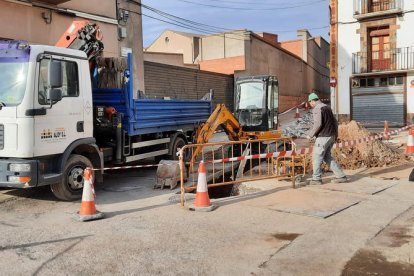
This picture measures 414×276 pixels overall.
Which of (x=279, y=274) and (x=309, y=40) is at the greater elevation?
(x=309, y=40)

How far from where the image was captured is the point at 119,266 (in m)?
4.66

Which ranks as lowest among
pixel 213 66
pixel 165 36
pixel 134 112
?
pixel 134 112

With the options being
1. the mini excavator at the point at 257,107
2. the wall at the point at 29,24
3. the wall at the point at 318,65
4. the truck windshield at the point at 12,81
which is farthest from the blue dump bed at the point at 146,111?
the wall at the point at 318,65

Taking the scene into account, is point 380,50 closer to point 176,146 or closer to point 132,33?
point 132,33

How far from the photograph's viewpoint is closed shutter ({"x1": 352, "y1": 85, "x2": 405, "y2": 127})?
28.8 m

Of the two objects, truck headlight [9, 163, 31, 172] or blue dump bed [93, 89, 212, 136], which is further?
blue dump bed [93, 89, 212, 136]

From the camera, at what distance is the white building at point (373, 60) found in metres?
28.1

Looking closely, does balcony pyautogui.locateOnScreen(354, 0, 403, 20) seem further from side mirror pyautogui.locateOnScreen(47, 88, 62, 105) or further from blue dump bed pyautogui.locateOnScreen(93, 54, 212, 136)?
side mirror pyautogui.locateOnScreen(47, 88, 62, 105)

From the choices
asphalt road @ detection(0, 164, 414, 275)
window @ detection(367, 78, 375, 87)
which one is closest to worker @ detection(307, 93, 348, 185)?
asphalt road @ detection(0, 164, 414, 275)

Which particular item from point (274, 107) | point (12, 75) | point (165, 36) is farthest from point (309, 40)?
point (12, 75)

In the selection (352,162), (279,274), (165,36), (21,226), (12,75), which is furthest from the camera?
(165,36)

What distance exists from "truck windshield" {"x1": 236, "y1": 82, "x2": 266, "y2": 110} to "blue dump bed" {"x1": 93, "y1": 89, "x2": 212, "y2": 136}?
7.10 ft

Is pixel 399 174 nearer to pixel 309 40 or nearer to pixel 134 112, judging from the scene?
pixel 134 112

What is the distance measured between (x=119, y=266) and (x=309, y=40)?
1977 inches
